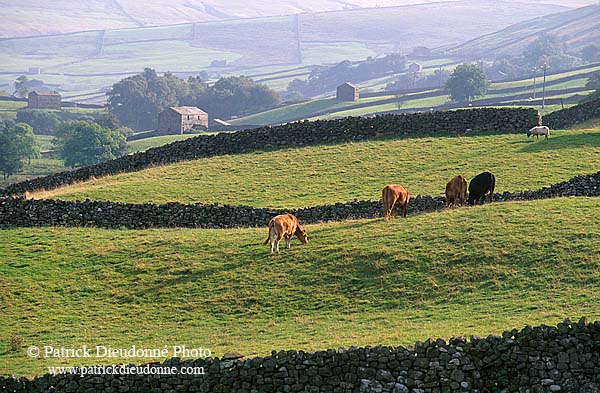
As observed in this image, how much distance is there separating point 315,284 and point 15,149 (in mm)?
124216

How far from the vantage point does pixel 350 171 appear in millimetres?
47562

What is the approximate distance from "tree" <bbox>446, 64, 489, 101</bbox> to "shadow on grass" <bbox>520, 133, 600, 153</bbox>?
11867cm

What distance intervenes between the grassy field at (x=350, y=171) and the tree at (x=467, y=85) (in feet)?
390

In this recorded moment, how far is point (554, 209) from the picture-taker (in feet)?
101

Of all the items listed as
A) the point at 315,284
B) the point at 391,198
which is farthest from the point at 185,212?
the point at 315,284

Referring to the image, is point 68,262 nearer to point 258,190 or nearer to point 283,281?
point 283,281

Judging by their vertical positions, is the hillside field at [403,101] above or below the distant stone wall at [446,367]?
above

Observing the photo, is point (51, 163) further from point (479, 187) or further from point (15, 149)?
point (479, 187)

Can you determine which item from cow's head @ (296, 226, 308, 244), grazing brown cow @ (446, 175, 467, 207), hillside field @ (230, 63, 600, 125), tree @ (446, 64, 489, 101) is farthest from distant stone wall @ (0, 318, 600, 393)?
tree @ (446, 64, 489, 101)

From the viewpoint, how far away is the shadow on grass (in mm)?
48388

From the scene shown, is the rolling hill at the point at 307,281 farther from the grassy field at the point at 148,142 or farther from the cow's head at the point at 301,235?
the grassy field at the point at 148,142

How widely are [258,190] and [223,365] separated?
2533 cm

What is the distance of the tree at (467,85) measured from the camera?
16988 centimetres

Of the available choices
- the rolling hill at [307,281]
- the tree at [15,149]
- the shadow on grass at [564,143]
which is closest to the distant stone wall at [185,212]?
the rolling hill at [307,281]
